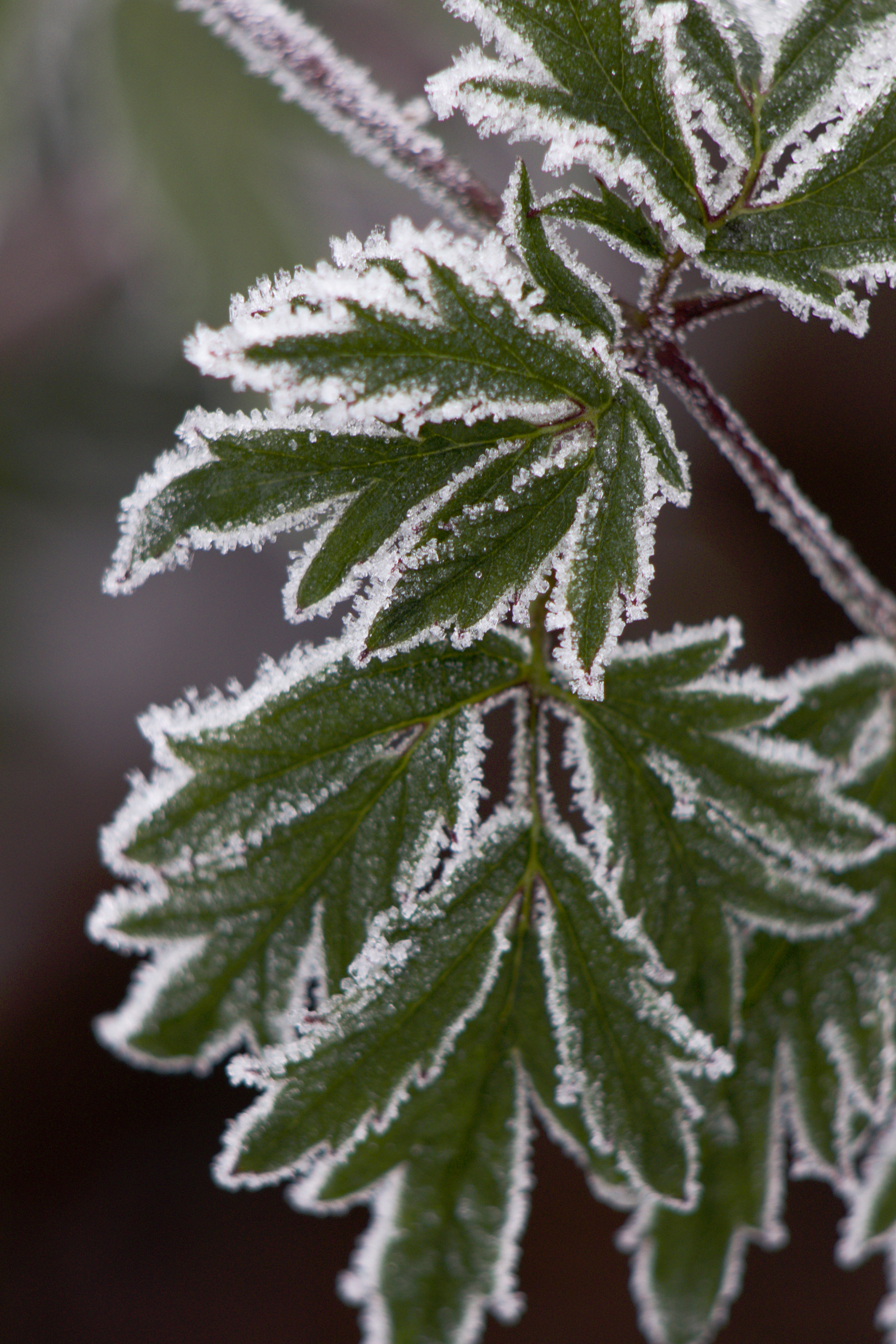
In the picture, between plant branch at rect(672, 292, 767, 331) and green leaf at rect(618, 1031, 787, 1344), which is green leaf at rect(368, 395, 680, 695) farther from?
green leaf at rect(618, 1031, 787, 1344)

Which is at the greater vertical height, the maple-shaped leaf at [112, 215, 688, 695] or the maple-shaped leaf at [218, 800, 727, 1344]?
the maple-shaped leaf at [112, 215, 688, 695]

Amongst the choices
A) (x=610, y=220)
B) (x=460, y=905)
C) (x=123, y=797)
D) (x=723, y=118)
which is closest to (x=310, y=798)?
(x=460, y=905)

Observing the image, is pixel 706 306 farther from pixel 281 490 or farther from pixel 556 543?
pixel 281 490

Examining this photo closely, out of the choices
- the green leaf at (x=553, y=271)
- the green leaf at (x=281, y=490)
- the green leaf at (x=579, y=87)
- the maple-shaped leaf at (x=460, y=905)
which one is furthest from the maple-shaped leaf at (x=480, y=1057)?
the green leaf at (x=579, y=87)

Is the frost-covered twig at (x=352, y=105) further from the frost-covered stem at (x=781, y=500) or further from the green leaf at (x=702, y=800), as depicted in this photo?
the green leaf at (x=702, y=800)

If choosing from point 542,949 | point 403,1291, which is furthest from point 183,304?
point 403,1291

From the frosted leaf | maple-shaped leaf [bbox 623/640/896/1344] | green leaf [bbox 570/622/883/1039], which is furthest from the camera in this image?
maple-shaped leaf [bbox 623/640/896/1344]

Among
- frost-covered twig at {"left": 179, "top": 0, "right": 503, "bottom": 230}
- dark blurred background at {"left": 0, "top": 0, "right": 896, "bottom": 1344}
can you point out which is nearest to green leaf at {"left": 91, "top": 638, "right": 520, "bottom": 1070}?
frost-covered twig at {"left": 179, "top": 0, "right": 503, "bottom": 230}
